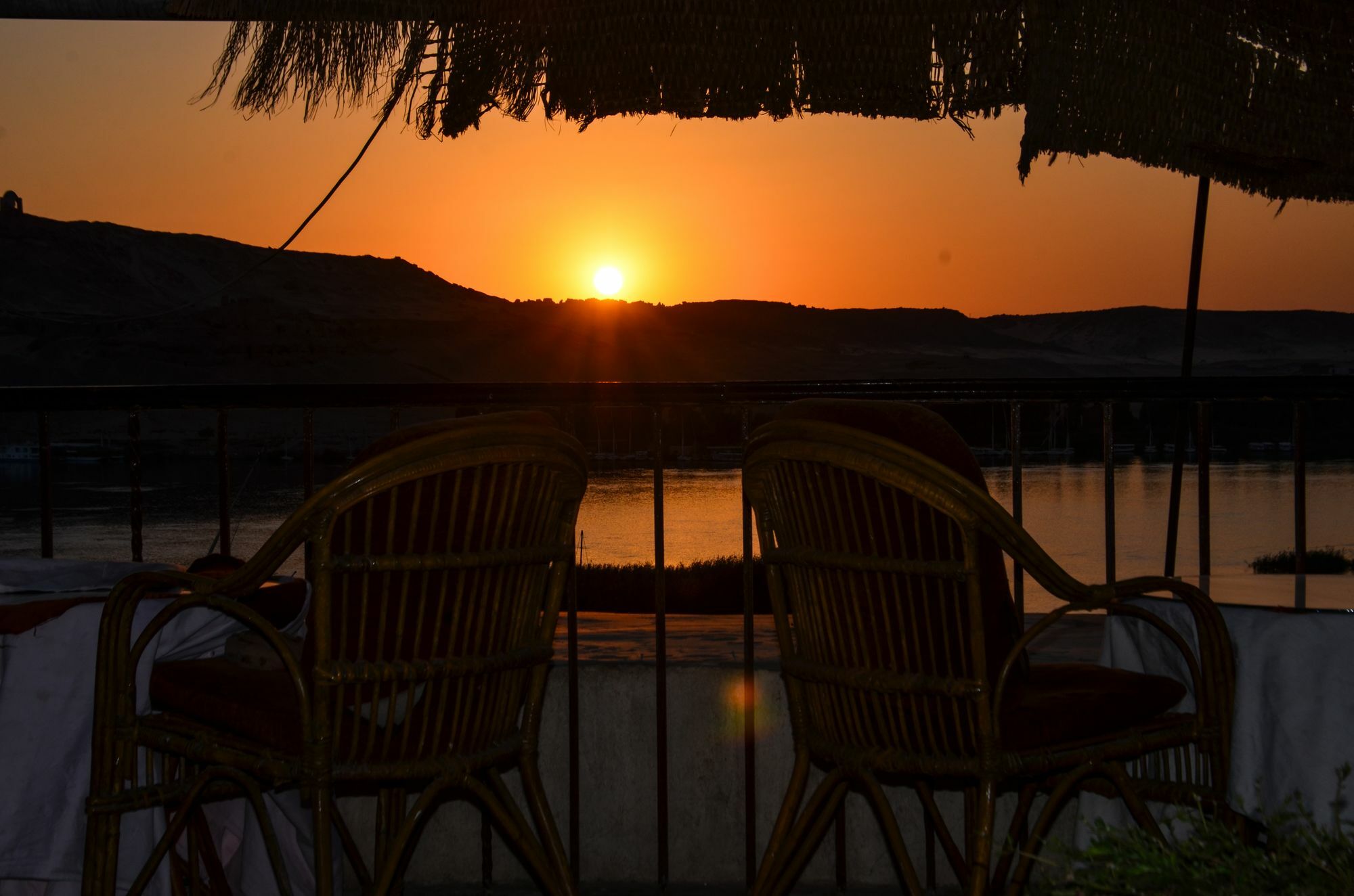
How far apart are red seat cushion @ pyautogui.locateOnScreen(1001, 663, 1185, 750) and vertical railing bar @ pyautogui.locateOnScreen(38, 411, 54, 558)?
1972 mm

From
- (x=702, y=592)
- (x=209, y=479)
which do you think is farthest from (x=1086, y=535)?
(x=209, y=479)

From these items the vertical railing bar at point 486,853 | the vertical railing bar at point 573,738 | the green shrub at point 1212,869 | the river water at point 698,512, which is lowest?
the river water at point 698,512

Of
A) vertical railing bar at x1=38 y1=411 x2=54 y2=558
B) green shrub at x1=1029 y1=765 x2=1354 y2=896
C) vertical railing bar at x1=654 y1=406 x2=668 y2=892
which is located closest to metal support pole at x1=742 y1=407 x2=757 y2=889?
vertical railing bar at x1=654 y1=406 x2=668 y2=892

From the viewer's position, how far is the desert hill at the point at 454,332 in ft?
121

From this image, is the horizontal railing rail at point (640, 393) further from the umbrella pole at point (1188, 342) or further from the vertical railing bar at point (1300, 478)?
the umbrella pole at point (1188, 342)

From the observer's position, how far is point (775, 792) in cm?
275

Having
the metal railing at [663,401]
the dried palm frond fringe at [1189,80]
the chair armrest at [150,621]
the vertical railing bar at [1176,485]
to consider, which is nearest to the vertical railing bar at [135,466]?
the metal railing at [663,401]

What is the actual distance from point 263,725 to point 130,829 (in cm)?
40

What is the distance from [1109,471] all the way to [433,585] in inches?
61.6

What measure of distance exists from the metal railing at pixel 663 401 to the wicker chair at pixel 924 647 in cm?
57

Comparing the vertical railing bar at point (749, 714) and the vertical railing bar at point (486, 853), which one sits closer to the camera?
the vertical railing bar at point (749, 714)

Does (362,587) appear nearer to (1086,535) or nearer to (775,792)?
(775,792)

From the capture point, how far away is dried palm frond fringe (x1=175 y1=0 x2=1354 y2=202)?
2.27 meters

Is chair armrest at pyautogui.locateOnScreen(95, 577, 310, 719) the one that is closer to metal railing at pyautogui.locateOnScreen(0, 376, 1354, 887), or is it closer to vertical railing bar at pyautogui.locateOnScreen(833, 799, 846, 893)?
metal railing at pyautogui.locateOnScreen(0, 376, 1354, 887)
